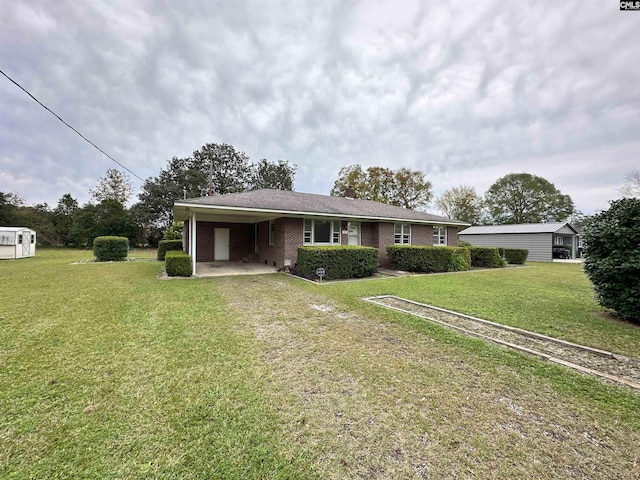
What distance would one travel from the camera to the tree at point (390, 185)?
34.6 m

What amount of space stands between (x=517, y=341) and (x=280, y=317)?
13.6ft

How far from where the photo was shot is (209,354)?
364 centimetres

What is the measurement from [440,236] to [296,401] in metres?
16.7

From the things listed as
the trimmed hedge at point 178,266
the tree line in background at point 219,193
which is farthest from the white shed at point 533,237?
the trimmed hedge at point 178,266

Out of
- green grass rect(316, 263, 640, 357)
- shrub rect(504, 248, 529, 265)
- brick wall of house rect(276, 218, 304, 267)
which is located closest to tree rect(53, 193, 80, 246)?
brick wall of house rect(276, 218, 304, 267)

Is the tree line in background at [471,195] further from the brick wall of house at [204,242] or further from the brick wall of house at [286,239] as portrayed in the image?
the brick wall of house at [286,239]

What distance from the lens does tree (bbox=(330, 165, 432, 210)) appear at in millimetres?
34625

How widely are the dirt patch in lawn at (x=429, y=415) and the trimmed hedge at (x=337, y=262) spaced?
236 inches

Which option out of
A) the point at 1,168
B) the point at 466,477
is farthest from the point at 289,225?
the point at 1,168

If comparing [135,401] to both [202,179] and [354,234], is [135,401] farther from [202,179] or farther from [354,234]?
[202,179]

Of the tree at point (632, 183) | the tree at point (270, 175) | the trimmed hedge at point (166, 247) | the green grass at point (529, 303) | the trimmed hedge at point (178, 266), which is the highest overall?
the tree at point (270, 175)

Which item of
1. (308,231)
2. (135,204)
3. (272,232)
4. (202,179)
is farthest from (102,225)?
(308,231)

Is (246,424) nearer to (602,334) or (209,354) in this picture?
(209,354)

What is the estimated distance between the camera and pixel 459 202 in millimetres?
38000
